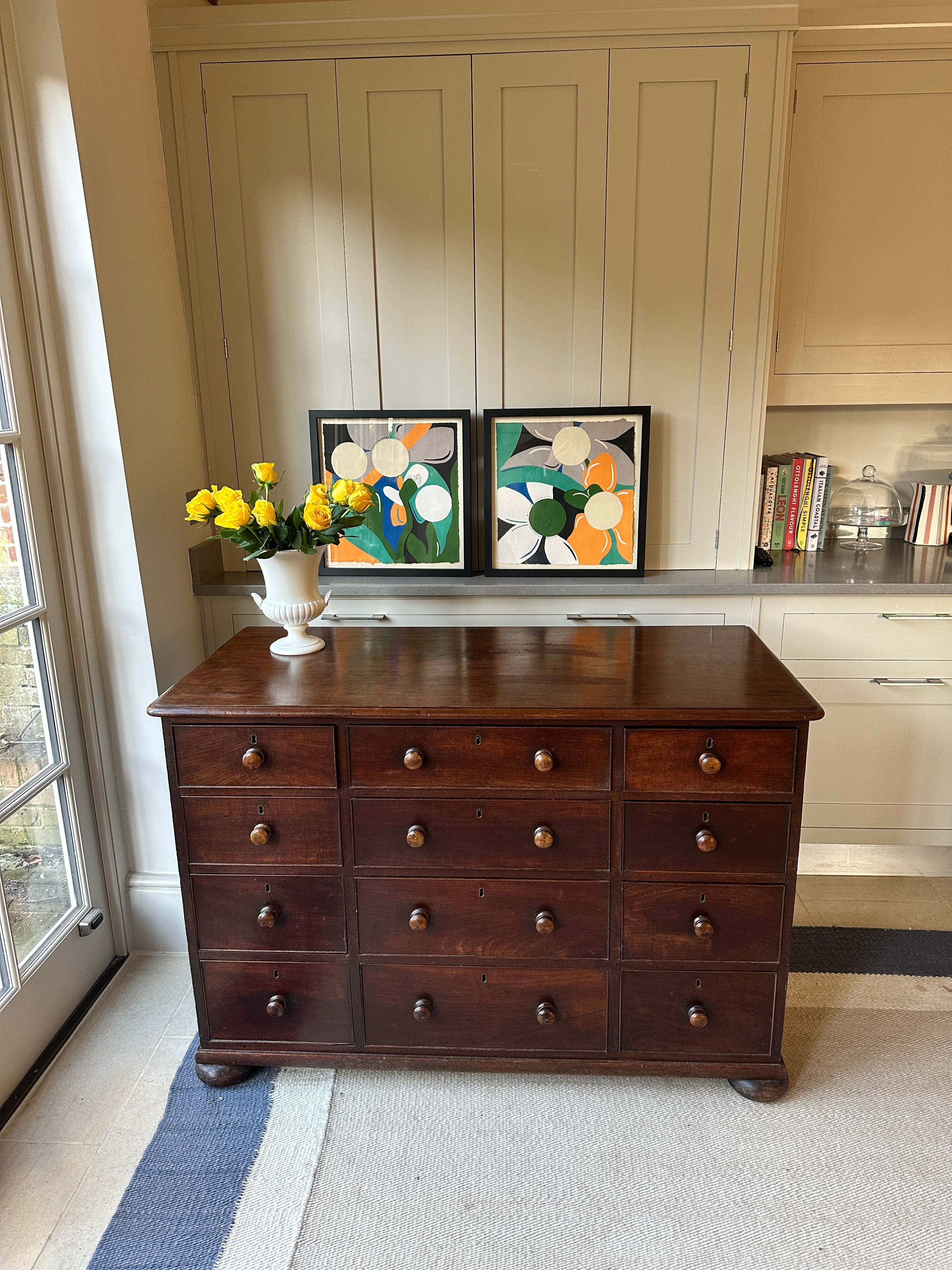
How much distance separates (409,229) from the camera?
2277 millimetres

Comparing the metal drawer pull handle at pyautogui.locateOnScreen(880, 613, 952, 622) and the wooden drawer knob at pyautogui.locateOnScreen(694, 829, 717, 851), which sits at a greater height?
the metal drawer pull handle at pyautogui.locateOnScreen(880, 613, 952, 622)

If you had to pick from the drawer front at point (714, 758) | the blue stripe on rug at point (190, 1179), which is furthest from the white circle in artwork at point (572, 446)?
the blue stripe on rug at point (190, 1179)

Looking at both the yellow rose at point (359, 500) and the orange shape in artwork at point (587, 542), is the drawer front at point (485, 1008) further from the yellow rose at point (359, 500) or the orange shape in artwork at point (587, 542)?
the orange shape in artwork at point (587, 542)

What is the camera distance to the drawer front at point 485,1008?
5.71ft

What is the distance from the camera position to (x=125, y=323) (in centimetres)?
200

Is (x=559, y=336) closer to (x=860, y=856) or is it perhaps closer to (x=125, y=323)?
(x=125, y=323)

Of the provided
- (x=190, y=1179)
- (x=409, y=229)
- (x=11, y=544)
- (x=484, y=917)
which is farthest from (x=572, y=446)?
(x=190, y=1179)

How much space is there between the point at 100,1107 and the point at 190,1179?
0.31 m

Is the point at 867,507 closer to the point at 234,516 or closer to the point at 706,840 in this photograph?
the point at 706,840

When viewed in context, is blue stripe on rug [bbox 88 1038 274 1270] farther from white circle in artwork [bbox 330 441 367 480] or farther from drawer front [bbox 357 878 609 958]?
white circle in artwork [bbox 330 441 367 480]

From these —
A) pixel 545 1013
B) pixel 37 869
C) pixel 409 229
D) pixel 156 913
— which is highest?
pixel 409 229

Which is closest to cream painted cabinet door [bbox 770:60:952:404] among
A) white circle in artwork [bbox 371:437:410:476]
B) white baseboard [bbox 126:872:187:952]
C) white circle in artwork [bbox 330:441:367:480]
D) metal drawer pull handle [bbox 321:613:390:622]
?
white circle in artwork [bbox 371:437:410:476]

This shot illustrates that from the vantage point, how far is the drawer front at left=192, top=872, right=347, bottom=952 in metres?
1.73

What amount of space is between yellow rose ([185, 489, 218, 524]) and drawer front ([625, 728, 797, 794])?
3.33 ft
